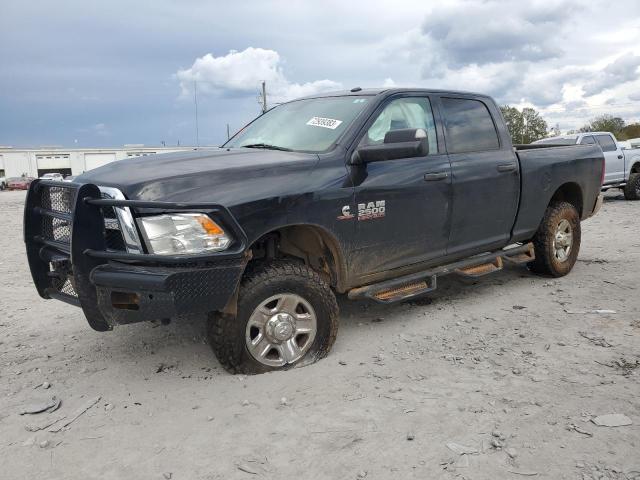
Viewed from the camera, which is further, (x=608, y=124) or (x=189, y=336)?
(x=608, y=124)

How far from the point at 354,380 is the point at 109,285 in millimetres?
1571

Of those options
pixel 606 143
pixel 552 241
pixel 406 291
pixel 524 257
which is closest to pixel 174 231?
pixel 406 291

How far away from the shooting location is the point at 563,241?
595cm

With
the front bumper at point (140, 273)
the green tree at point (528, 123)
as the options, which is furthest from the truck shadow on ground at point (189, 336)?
the green tree at point (528, 123)

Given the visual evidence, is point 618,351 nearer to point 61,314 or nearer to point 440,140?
point 440,140

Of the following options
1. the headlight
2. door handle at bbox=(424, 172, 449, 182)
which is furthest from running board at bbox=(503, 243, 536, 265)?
the headlight

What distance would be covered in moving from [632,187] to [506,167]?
1147cm

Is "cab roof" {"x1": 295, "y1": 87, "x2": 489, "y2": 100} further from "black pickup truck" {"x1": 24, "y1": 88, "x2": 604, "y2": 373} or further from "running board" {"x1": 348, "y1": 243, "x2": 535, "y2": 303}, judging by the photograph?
"running board" {"x1": 348, "y1": 243, "x2": 535, "y2": 303}

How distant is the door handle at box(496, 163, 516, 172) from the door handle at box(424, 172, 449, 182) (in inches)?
31.2

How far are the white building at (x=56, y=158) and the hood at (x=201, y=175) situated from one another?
65533mm

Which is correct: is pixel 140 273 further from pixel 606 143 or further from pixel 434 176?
pixel 606 143

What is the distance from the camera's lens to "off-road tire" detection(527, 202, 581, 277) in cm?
569

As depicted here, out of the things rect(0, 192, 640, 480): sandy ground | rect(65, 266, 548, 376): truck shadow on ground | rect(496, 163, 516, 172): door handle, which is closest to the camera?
rect(0, 192, 640, 480): sandy ground

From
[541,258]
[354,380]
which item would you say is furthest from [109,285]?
[541,258]
